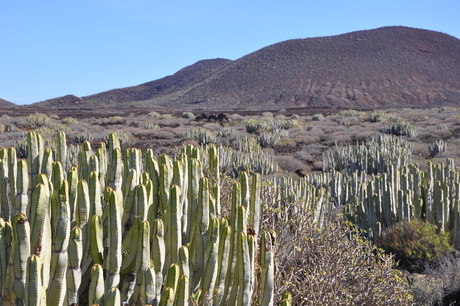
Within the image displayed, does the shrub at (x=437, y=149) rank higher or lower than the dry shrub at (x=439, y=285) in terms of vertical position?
higher

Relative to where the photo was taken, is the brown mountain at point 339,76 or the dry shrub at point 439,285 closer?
the dry shrub at point 439,285

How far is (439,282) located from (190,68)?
13028 centimetres

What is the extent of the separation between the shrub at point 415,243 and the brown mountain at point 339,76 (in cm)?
6283

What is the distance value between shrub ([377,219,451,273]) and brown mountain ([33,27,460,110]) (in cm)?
6283

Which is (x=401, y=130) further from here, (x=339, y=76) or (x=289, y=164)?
(x=339, y=76)

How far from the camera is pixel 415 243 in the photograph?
19.5 feet

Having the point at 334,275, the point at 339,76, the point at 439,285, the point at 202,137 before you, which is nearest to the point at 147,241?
the point at 334,275

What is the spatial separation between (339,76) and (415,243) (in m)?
80.5

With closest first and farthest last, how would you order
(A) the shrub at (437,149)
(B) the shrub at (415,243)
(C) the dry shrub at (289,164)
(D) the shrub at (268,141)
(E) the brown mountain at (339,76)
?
(B) the shrub at (415,243)
(C) the dry shrub at (289,164)
(A) the shrub at (437,149)
(D) the shrub at (268,141)
(E) the brown mountain at (339,76)

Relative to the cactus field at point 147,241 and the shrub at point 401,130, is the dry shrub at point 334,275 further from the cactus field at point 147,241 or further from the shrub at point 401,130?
the shrub at point 401,130

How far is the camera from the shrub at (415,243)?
5855 mm

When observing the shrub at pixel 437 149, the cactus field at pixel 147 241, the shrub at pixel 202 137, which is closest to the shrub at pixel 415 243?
the cactus field at pixel 147 241

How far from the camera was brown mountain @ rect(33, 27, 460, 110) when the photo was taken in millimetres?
73000

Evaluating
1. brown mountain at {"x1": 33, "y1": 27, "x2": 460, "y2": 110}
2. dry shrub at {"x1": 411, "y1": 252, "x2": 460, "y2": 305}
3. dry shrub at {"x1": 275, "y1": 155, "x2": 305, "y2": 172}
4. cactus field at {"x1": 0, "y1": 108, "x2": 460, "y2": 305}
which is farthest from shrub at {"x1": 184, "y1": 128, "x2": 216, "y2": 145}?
brown mountain at {"x1": 33, "y1": 27, "x2": 460, "y2": 110}
